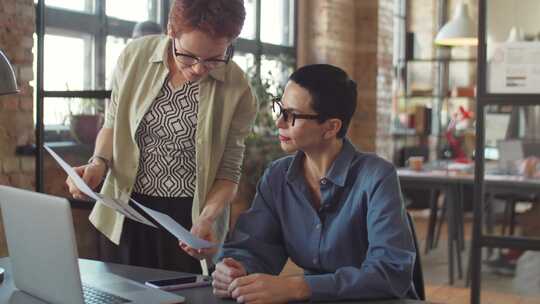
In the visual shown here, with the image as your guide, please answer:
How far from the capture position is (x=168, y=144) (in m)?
2.32

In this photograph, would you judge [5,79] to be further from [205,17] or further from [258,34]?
[258,34]

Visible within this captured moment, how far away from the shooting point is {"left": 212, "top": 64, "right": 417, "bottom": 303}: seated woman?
5.82ft

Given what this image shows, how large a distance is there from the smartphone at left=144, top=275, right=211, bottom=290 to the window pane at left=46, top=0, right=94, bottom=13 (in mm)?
2522

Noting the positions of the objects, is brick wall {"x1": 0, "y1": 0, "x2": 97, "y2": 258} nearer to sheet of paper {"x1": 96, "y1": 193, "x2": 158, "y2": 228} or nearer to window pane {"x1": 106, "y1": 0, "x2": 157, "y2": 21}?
window pane {"x1": 106, "y1": 0, "x2": 157, "y2": 21}

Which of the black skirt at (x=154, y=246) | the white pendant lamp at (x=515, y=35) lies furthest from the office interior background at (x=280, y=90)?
the black skirt at (x=154, y=246)

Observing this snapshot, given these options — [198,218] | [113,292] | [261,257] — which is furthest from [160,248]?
[113,292]

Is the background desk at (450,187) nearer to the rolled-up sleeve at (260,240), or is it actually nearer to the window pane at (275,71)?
the window pane at (275,71)

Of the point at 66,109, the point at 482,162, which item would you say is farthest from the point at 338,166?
the point at 66,109

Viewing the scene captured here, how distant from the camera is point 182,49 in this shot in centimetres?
217

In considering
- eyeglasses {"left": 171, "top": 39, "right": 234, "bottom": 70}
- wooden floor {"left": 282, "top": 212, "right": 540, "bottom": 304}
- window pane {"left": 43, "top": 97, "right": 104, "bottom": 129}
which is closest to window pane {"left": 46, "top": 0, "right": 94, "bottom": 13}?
window pane {"left": 43, "top": 97, "right": 104, "bottom": 129}

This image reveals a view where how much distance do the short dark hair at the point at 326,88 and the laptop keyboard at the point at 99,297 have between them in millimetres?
621

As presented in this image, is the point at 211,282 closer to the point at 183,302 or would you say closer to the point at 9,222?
the point at 183,302

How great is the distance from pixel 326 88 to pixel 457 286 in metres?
3.73

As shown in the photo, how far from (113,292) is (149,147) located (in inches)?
27.7
